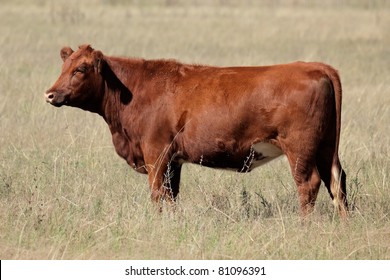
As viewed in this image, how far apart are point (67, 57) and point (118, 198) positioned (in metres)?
1.39

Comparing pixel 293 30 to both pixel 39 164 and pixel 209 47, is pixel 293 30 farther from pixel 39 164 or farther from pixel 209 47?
pixel 39 164

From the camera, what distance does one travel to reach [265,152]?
25.6ft

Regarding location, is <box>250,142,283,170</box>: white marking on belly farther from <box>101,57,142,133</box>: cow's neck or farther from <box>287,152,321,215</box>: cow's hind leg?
<box>101,57,142,133</box>: cow's neck

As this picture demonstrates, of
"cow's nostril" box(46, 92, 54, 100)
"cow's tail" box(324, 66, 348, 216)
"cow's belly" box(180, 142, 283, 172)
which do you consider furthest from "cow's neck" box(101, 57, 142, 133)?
"cow's tail" box(324, 66, 348, 216)

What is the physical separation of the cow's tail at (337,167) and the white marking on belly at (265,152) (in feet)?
1.56

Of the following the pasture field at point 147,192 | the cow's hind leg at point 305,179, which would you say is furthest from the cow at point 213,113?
the pasture field at point 147,192

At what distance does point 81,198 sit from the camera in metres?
7.95

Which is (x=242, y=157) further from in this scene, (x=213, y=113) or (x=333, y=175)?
(x=333, y=175)

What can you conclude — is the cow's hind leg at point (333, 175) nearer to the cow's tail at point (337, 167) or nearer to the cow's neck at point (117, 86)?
the cow's tail at point (337, 167)

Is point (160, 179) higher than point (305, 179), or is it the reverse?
point (305, 179)

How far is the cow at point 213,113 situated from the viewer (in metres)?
7.62

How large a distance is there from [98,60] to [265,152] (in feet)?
5.65

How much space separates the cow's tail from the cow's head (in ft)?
6.81

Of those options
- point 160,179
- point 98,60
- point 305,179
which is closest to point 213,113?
point 160,179
